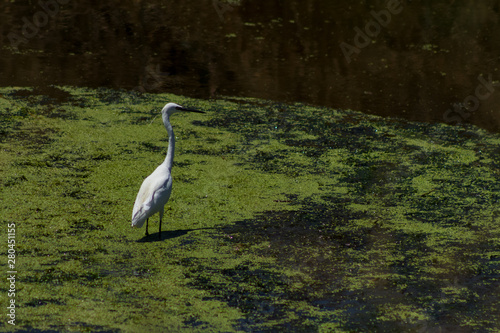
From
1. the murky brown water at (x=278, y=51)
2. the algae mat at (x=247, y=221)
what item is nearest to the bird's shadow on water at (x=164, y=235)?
the algae mat at (x=247, y=221)

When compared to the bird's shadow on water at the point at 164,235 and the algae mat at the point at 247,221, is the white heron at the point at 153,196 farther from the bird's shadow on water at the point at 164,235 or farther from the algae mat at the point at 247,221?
the algae mat at the point at 247,221

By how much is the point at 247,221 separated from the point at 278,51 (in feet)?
16.4

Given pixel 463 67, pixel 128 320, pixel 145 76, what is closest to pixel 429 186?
pixel 128 320

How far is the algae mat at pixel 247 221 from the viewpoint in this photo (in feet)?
9.43

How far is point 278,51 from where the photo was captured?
8.49 metres

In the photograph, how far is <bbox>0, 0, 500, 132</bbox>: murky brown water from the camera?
6746 mm

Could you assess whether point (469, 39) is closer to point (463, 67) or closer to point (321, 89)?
point (463, 67)

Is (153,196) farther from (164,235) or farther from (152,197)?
(164,235)

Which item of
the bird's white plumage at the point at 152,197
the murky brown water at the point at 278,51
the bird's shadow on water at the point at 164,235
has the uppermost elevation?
the murky brown water at the point at 278,51

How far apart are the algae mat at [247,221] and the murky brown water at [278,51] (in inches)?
29.9

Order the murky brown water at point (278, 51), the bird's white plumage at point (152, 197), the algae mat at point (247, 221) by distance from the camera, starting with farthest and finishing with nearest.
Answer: the murky brown water at point (278, 51)
the bird's white plumage at point (152, 197)
the algae mat at point (247, 221)

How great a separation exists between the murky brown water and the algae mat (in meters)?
0.76

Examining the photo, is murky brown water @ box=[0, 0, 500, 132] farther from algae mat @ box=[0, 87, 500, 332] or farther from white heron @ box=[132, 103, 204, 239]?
white heron @ box=[132, 103, 204, 239]

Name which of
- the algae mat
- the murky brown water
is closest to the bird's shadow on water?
the algae mat
